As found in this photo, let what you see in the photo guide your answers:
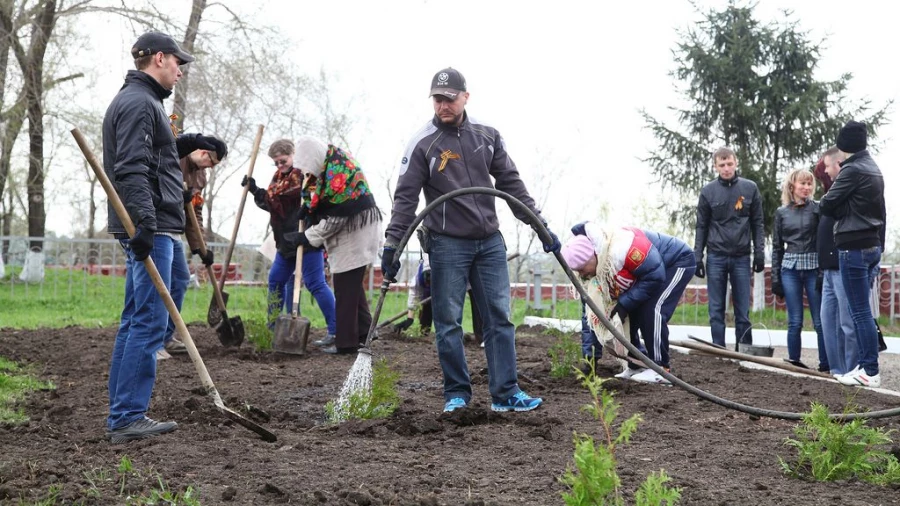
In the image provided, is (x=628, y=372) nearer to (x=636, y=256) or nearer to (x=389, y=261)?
(x=636, y=256)

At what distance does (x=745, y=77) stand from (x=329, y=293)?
11.2 metres

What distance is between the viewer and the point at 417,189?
196 inches

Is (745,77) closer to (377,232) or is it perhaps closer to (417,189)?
(377,232)

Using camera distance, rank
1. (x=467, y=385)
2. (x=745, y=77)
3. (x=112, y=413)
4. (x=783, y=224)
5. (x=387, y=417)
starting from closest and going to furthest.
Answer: (x=112, y=413) < (x=387, y=417) < (x=467, y=385) < (x=783, y=224) < (x=745, y=77)

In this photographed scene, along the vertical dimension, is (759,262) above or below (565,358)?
above

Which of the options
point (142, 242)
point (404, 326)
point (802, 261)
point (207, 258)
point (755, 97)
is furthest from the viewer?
point (755, 97)

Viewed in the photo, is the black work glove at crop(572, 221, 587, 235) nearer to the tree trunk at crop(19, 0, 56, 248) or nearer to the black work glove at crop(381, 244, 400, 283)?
the black work glove at crop(381, 244, 400, 283)

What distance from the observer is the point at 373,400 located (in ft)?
15.6

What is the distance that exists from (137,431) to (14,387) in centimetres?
227

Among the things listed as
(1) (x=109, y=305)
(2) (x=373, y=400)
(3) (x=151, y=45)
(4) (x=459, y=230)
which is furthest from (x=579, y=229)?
(1) (x=109, y=305)

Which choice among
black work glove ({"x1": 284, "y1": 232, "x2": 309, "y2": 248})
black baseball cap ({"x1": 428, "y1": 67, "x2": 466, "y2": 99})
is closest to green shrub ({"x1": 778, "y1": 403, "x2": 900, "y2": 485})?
black baseball cap ({"x1": 428, "y1": 67, "x2": 466, "y2": 99})

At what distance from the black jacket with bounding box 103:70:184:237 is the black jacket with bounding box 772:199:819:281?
17.4ft

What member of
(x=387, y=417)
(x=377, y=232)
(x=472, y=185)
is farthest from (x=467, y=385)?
(x=377, y=232)

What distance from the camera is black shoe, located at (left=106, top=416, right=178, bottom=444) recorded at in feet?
13.9
